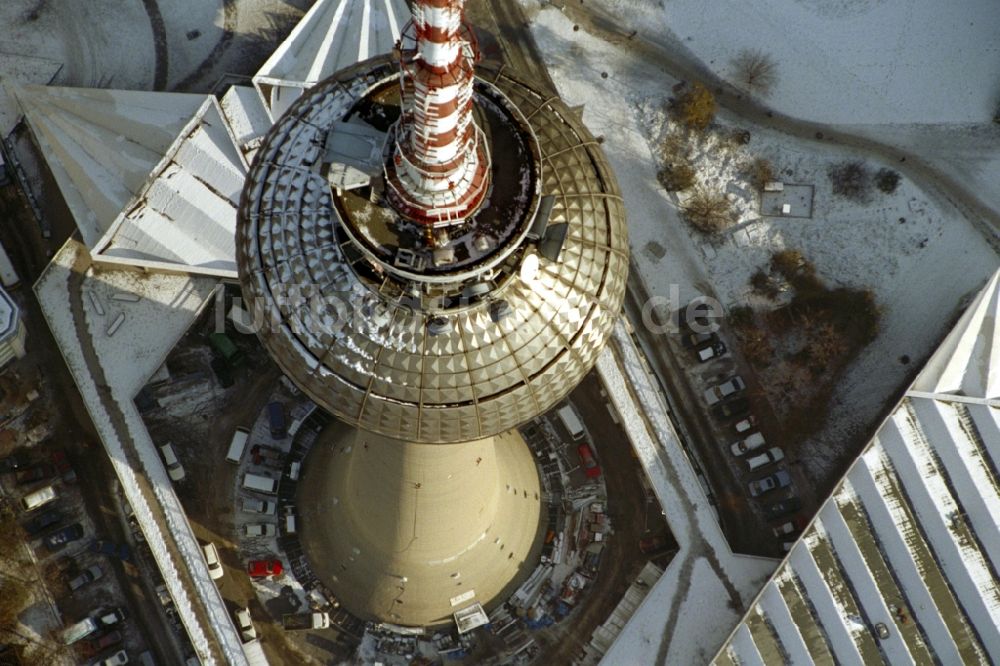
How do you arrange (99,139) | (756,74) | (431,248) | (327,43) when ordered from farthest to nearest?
(756,74) → (327,43) → (99,139) → (431,248)

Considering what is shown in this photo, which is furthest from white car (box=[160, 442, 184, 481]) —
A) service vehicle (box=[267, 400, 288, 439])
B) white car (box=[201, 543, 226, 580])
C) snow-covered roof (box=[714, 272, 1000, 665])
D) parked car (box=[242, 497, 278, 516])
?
snow-covered roof (box=[714, 272, 1000, 665])

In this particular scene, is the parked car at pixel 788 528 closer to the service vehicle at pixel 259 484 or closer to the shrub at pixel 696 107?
the shrub at pixel 696 107

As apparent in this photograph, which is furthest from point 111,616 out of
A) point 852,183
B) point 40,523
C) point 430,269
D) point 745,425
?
point 852,183

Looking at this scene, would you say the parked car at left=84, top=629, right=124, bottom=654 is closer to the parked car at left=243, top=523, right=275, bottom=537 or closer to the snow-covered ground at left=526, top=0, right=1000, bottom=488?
the parked car at left=243, top=523, right=275, bottom=537

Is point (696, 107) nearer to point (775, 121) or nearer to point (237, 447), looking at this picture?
point (775, 121)

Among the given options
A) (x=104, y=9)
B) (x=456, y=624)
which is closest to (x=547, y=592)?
(x=456, y=624)

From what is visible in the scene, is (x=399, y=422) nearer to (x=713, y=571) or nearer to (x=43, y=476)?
(x=713, y=571)
